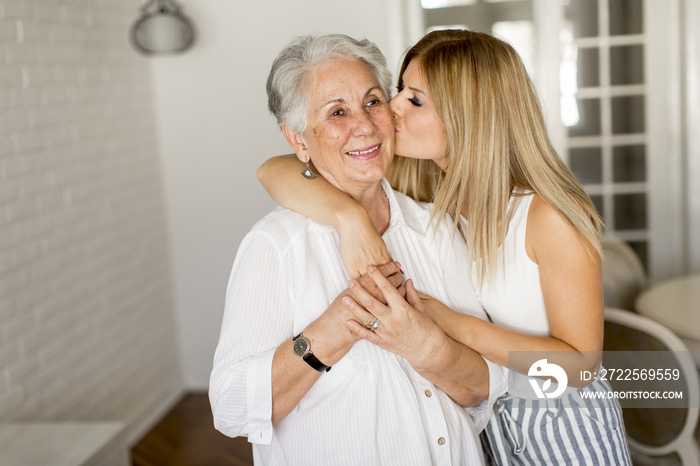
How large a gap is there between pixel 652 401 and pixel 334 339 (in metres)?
1.43

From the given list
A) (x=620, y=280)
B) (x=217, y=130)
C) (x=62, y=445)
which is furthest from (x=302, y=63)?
(x=217, y=130)

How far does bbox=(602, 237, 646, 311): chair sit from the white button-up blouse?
6.00ft

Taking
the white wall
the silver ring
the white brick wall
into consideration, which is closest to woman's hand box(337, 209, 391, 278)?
the silver ring

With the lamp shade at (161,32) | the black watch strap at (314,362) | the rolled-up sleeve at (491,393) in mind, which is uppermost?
the lamp shade at (161,32)

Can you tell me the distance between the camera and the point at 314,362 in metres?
1.33

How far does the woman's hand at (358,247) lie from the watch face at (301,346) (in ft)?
0.64

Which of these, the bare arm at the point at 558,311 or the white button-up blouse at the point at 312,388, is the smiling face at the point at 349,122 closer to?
the white button-up blouse at the point at 312,388

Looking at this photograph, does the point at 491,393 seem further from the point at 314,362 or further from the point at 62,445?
the point at 62,445

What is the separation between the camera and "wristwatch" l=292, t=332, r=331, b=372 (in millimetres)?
1324

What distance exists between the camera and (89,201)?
3143mm

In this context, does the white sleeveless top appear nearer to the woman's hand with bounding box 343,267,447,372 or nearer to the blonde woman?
the blonde woman

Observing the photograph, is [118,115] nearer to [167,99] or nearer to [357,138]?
[167,99]

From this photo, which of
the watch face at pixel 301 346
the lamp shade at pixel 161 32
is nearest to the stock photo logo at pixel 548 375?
the watch face at pixel 301 346

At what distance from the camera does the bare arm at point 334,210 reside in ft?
4.68
